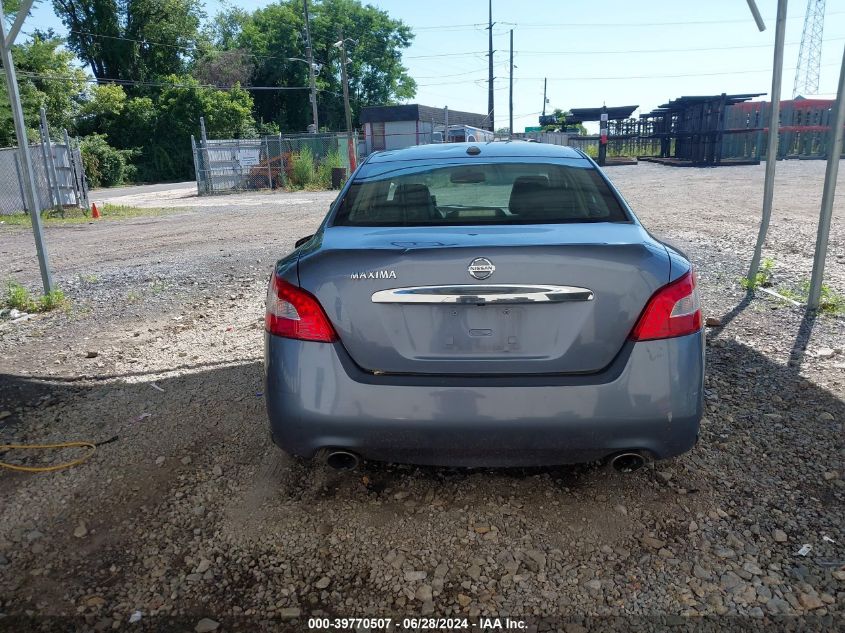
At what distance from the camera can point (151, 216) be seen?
18.7 metres

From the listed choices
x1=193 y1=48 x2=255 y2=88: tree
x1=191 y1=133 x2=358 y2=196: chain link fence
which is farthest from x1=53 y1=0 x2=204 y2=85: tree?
x1=191 y1=133 x2=358 y2=196: chain link fence

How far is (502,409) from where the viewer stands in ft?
8.31

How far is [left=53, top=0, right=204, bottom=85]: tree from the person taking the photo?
54.8 metres

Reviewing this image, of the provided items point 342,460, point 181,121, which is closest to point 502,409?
point 342,460

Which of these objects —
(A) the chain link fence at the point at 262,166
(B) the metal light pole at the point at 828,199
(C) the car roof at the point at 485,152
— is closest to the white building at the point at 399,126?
(A) the chain link fence at the point at 262,166

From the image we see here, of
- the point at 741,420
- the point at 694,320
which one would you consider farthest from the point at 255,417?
the point at 741,420

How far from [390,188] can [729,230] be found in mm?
9534

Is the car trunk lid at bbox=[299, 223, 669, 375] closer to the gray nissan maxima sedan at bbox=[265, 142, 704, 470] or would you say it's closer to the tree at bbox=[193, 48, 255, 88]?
the gray nissan maxima sedan at bbox=[265, 142, 704, 470]

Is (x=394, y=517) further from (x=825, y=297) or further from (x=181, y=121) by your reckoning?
(x=181, y=121)

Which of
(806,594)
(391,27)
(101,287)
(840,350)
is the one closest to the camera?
(806,594)

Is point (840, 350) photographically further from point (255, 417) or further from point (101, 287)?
point (101, 287)

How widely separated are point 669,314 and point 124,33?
6377cm

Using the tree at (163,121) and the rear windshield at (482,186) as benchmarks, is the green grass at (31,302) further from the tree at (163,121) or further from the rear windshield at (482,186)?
the tree at (163,121)

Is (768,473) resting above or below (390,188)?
below
